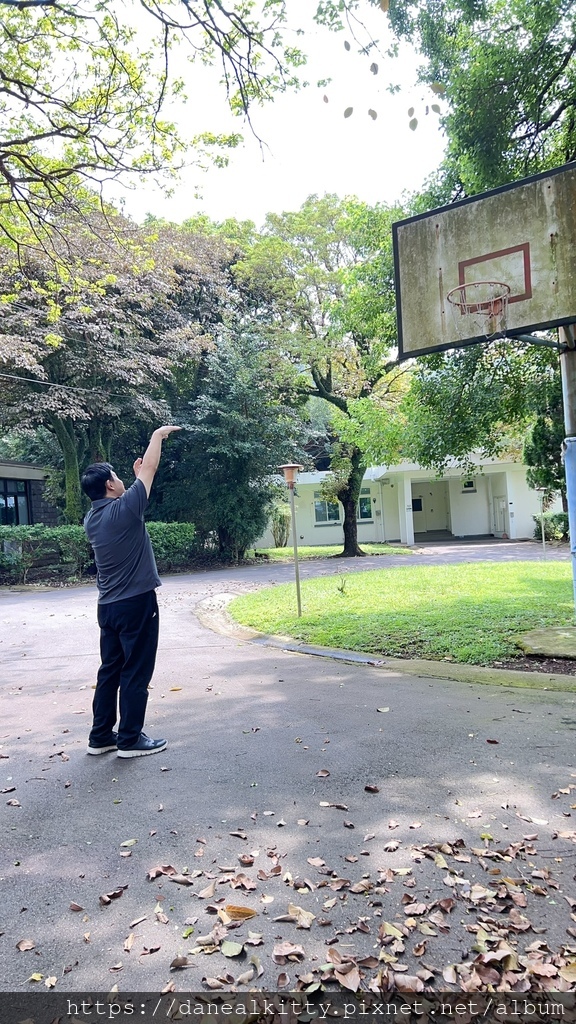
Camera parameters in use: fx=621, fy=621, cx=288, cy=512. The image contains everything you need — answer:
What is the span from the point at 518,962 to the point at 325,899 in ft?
2.55

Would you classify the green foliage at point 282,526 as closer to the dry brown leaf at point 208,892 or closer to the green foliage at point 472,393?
the green foliage at point 472,393

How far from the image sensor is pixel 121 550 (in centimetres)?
429

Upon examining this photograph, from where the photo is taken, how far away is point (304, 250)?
20922 millimetres

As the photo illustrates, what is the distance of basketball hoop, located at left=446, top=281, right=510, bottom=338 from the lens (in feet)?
22.3

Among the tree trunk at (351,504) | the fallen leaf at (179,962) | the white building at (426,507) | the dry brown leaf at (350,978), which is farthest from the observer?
the white building at (426,507)

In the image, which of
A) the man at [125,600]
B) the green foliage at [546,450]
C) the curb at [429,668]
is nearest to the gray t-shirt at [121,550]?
the man at [125,600]

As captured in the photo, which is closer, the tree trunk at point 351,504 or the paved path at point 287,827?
the paved path at point 287,827

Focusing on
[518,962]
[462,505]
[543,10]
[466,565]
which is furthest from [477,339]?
[462,505]

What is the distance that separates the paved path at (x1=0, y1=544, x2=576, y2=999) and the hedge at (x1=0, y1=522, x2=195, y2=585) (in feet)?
44.9

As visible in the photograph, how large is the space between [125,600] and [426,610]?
632 cm

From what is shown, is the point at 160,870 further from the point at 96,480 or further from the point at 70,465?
the point at 70,465

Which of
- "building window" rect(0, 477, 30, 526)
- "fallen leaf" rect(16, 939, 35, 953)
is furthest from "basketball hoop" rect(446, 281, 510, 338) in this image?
"building window" rect(0, 477, 30, 526)

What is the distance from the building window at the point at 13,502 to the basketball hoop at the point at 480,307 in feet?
74.4

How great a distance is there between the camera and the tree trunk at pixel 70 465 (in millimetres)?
20812
